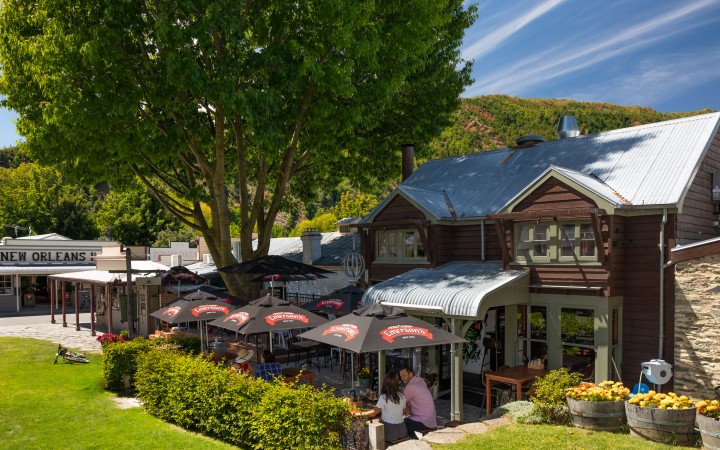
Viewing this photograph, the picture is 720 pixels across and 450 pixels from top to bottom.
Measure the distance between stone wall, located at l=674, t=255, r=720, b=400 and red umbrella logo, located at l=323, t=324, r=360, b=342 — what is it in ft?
26.8

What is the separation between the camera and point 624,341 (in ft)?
45.9

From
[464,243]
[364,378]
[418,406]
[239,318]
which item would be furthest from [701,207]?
[239,318]

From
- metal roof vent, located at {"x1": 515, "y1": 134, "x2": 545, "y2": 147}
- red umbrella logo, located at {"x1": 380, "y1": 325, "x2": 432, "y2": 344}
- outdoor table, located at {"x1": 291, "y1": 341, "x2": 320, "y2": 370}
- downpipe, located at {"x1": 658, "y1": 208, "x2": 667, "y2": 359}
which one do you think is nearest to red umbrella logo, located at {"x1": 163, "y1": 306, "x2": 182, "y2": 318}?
outdoor table, located at {"x1": 291, "y1": 341, "x2": 320, "y2": 370}

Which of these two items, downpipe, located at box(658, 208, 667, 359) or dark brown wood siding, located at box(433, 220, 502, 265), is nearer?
downpipe, located at box(658, 208, 667, 359)

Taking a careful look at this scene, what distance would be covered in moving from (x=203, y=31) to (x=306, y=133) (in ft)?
19.2

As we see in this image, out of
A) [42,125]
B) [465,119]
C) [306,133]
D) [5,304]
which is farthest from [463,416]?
[465,119]

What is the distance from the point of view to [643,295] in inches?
540

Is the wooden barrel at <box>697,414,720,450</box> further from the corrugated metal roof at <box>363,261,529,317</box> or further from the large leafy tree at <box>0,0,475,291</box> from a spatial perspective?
the large leafy tree at <box>0,0,475,291</box>

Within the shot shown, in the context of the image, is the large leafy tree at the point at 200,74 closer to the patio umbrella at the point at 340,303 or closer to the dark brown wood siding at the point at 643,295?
the patio umbrella at the point at 340,303

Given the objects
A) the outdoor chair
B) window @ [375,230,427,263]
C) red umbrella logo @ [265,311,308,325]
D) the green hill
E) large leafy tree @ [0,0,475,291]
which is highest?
the green hill

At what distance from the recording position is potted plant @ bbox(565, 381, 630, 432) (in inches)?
410

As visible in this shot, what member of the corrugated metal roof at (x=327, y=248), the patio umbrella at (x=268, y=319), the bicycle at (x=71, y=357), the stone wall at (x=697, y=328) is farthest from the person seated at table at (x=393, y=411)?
the bicycle at (x=71, y=357)

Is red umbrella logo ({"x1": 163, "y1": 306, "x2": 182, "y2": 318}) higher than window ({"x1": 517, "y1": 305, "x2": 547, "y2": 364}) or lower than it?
higher

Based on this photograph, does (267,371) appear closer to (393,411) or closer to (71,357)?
(393,411)
